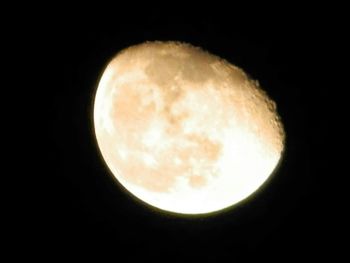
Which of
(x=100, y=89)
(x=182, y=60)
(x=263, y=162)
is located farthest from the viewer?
(x=100, y=89)

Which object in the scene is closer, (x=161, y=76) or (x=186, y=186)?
(x=161, y=76)

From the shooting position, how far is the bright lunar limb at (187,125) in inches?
104

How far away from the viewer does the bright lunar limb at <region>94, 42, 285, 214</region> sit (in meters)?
2.64

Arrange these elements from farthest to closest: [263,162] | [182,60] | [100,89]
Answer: [100,89], [263,162], [182,60]

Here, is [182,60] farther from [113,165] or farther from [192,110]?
[113,165]

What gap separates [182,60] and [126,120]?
0.47 metres

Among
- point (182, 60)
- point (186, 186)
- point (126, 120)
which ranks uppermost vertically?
point (182, 60)

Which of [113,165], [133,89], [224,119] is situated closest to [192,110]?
[224,119]

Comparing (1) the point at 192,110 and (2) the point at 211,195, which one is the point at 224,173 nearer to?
(2) the point at 211,195

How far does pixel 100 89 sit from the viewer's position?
310 cm

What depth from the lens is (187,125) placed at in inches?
106

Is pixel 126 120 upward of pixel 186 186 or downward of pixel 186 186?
upward

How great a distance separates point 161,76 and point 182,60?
5.6 inches

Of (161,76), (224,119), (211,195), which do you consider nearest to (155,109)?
(161,76)
